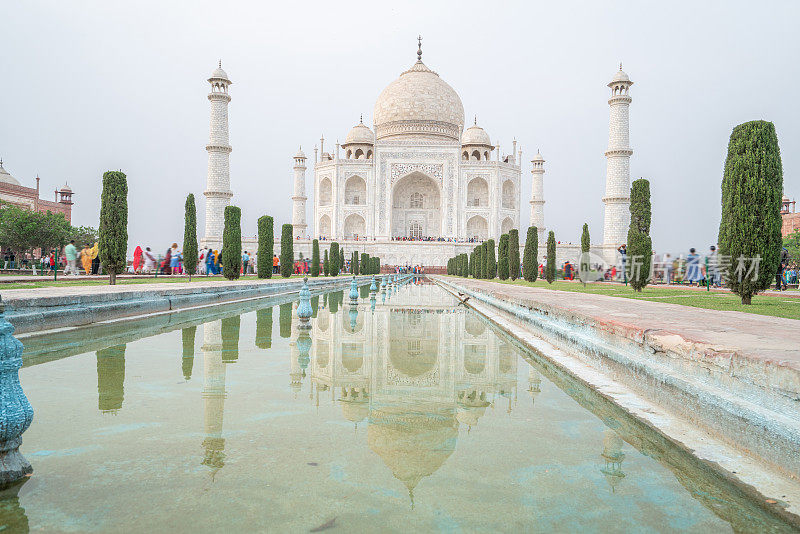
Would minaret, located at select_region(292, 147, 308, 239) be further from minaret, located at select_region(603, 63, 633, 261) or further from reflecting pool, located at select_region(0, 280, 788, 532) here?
reflecting pool, located at select_region(0, 280, 788, 532)

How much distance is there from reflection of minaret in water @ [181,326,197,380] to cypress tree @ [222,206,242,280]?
832 cm

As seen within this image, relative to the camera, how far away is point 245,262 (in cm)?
1759

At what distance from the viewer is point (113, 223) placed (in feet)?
31.0

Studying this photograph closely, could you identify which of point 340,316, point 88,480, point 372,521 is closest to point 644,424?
point 372,521

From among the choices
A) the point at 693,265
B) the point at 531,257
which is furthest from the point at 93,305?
the point at 693,265

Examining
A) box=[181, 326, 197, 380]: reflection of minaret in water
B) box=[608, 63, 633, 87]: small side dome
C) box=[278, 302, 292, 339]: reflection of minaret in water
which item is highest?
box=[608, 63, 633, 87]: small side dome

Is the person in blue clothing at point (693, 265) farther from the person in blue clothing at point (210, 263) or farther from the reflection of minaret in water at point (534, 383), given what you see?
the person in blue clothing at point (210, 263)

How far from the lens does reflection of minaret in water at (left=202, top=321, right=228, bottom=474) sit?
1400mm

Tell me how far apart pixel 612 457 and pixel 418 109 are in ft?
120

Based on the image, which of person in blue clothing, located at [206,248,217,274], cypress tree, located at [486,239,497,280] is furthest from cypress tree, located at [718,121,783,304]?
person in blue clothing, located at [206,248,217,274]

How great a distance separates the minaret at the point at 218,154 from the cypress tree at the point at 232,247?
13785 mm

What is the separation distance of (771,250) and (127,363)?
6787 mm

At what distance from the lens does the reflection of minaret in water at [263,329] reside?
3584 millimetres

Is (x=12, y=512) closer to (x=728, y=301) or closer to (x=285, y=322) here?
(x=285, y=322)
